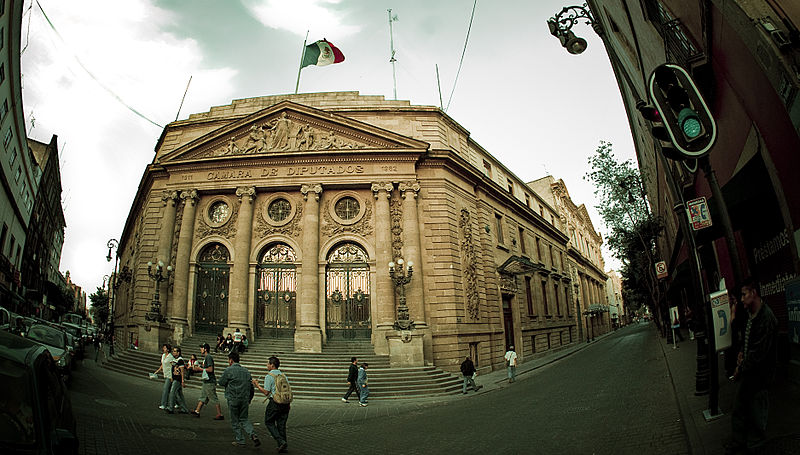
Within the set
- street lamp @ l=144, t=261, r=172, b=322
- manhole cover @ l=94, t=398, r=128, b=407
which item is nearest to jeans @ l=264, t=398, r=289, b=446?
manhole cover @ l=94, t=398, r=128, b=407

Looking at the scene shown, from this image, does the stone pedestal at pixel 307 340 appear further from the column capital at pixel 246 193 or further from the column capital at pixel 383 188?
the column capital at pixel 246 193

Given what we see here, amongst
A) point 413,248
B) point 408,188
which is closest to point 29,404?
point 413,248

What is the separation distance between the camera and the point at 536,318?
28125mm

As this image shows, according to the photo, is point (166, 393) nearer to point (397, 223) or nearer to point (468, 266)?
point (397, 223)

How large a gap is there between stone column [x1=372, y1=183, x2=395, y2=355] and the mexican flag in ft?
31.3

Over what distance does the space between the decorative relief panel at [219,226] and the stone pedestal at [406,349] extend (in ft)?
34.8

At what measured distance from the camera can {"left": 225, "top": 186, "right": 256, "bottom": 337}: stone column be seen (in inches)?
727

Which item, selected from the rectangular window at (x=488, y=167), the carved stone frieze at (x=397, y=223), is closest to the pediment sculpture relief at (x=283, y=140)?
the carved stone frieze at (x=397, y=223)

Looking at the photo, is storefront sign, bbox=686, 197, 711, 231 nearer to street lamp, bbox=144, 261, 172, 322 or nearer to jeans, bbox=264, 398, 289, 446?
jeans, bbox=264, 398, 289, 446

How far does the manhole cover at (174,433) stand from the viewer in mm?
7305

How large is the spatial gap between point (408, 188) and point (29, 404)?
18.2 meters

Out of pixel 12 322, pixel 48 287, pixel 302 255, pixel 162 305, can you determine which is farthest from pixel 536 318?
pixel 48 287

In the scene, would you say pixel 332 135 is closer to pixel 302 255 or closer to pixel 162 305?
pixel 302 255

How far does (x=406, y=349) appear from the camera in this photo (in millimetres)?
16344
